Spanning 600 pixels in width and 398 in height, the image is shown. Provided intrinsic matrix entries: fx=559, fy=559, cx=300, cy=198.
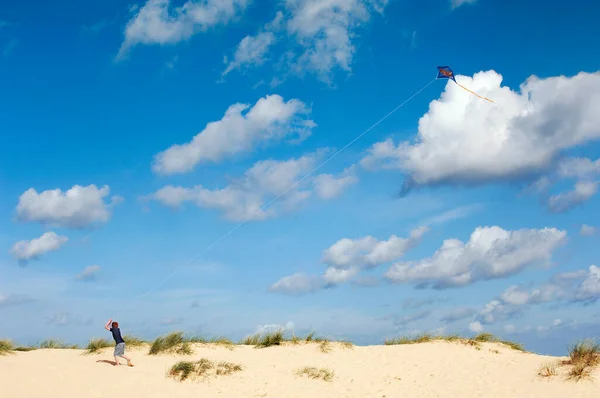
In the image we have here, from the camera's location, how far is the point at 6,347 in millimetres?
19859

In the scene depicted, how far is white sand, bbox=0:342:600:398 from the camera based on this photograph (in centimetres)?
1656

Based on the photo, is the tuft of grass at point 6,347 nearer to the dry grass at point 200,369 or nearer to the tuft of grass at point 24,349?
the tuft of grass at point 24,349

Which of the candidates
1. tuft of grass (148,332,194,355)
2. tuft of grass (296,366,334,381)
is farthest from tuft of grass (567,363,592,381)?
tuft of grass (148,332,194,355)

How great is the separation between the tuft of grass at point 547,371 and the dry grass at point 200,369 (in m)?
9.79

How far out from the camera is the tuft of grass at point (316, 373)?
18.6 meters

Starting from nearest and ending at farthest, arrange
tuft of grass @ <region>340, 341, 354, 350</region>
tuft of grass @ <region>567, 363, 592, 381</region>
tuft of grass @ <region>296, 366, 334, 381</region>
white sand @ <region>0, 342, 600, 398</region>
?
1. white sand @ <region>0, 342, 600, 398</region>
2. tuft of grass @ <region>567, 363, 592, 381</region>
3. tuft of grass @ <region>296, 366, 334, 381</region>
4. tuft of grass @ <region>340, 341, 354, 350</region>

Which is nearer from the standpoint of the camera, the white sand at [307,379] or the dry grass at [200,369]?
the white sand at [307,379]

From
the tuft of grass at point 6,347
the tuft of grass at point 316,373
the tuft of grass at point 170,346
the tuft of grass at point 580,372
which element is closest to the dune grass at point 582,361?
the tuft of grass at point 580,372

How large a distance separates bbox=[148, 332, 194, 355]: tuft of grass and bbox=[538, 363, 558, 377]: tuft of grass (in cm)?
1233

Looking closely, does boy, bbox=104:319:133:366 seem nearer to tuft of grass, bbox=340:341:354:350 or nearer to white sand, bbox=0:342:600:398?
white sand, bbox=0:342:600:398

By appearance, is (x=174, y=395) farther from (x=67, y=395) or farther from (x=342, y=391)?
(x=342, y=391)

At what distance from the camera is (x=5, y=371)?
56.0 feet

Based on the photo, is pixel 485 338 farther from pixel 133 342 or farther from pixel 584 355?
pixel 133 342

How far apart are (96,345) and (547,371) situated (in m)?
16.0
